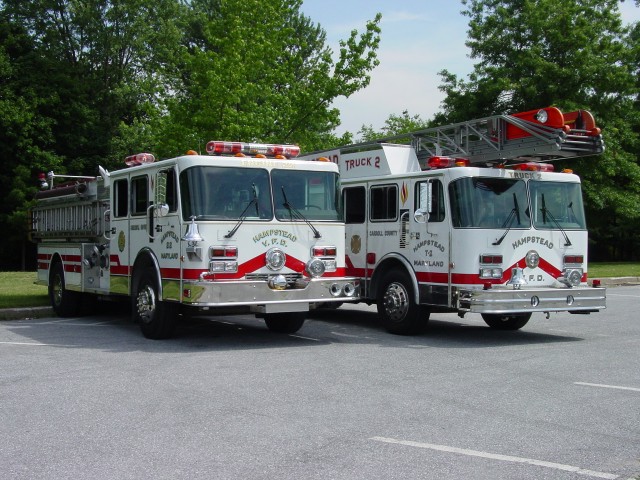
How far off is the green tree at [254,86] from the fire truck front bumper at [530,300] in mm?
12409

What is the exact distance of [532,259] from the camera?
11930mm

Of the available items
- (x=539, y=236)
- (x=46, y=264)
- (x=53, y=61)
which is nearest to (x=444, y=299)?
(x=539, y=236)

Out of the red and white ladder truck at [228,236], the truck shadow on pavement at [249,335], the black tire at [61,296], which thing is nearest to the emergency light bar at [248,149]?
the red and white ladder truck at [228,236]

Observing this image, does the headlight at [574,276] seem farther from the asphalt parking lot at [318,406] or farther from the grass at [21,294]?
the grass at [21,294]

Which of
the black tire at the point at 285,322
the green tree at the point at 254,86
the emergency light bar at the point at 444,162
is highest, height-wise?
the green tree at the point at 254,86

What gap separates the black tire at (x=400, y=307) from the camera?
40.4 ft

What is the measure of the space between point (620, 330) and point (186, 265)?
7053mm

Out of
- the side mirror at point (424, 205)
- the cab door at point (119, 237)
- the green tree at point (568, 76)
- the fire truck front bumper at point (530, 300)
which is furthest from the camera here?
the green tree at point (568, 76)

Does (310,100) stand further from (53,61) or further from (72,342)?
(53,61)

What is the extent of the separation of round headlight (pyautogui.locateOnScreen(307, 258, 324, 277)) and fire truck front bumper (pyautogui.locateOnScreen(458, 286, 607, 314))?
6.47ft

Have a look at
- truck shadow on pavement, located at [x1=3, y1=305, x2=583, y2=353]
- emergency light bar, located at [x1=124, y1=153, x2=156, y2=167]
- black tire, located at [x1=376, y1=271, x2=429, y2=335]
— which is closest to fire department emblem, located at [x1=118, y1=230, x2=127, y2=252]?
emergency light bar, located at [x1=124, y1=153, x2=156, y2=167]

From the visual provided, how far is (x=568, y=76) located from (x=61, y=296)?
2550cm

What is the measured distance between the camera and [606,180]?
1401 inches

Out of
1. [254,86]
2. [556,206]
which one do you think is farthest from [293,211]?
[254,86]
